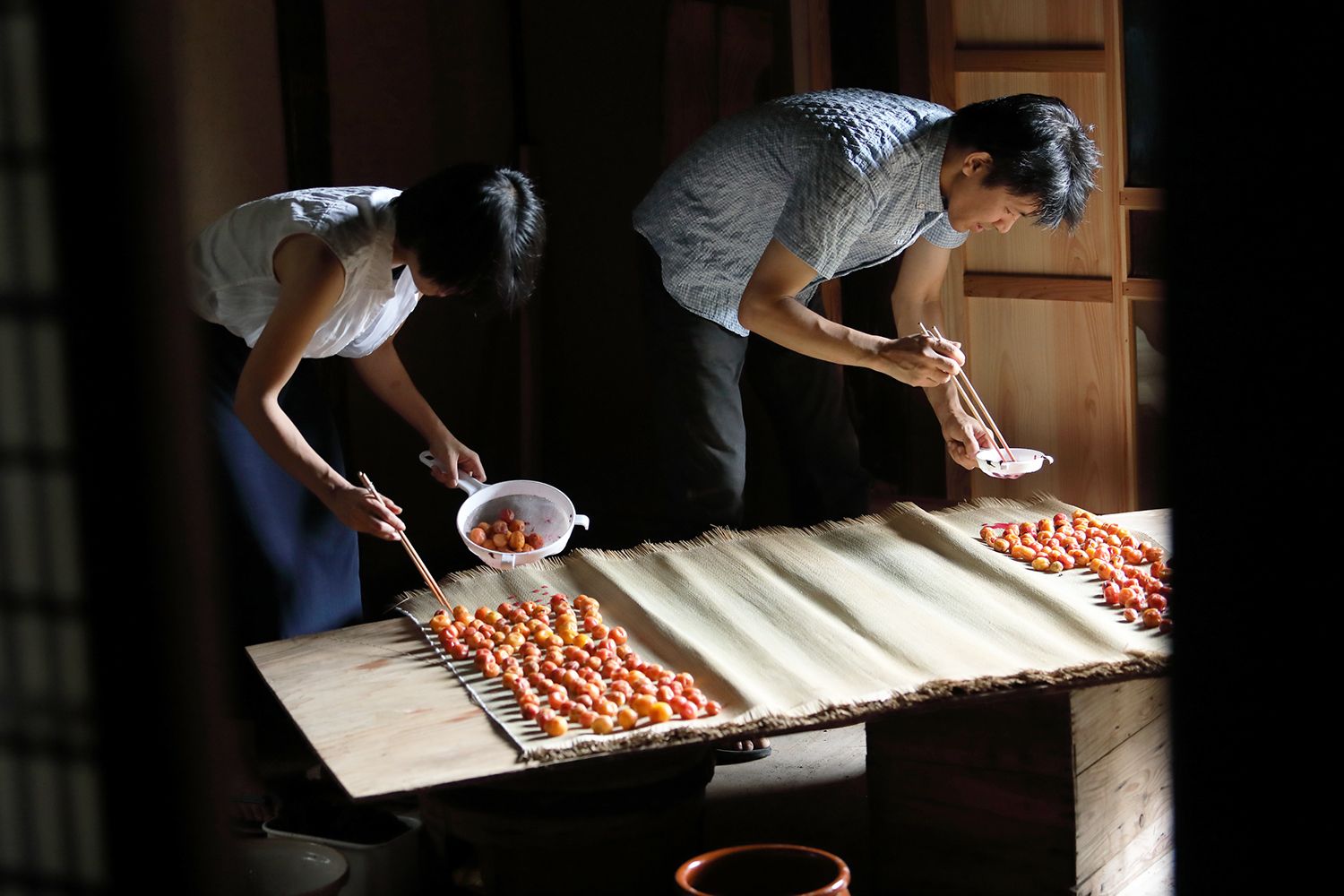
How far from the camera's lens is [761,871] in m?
2.21

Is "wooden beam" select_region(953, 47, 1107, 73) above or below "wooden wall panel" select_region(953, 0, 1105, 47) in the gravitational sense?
below

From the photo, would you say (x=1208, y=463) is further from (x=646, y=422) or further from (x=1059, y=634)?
(x=646, y=422)

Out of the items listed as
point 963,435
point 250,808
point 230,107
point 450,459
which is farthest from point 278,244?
point 230,107

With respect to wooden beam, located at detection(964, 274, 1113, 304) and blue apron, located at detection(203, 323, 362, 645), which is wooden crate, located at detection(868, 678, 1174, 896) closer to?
blue apron, located at detection(203, 323, 362, 645)

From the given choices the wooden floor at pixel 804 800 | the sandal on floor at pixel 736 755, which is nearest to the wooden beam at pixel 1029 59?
the wooden floor at pixel 804 800

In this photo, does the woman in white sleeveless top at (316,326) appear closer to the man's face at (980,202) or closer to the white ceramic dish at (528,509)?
the white ceramic dish at (528,509)

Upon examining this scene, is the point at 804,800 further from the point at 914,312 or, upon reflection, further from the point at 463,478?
the point at 914,312

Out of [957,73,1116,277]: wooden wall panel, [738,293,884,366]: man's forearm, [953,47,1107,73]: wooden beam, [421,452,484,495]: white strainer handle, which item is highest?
[953,47,1107,73]: wooden beam

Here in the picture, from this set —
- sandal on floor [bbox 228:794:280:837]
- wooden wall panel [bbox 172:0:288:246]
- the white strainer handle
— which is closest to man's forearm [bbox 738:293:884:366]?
the white strainer handle

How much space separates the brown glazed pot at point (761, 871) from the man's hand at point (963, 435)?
1.18m

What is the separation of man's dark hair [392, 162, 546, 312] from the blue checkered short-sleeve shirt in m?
0.61

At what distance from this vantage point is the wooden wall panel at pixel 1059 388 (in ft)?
13.5

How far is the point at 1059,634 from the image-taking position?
247cm

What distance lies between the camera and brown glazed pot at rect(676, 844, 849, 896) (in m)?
2.17
